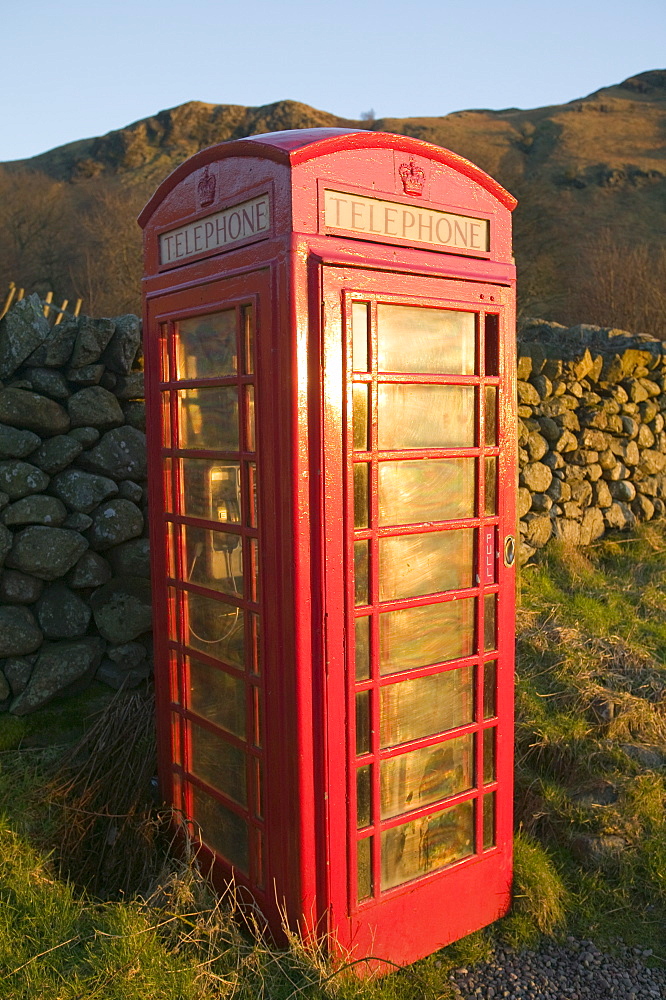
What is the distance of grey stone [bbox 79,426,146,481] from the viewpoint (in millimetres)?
4215

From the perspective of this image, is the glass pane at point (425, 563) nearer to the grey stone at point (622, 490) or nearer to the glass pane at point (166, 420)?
the glass pane at point (166, 420)

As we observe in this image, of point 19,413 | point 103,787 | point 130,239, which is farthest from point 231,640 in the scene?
point 130,239

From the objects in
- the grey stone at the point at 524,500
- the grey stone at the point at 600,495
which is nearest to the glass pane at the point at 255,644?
the grey stone at the point at 524,500

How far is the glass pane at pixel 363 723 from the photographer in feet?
8.76

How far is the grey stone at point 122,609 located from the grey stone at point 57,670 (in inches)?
4.2

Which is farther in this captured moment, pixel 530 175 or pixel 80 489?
pixel 530 175

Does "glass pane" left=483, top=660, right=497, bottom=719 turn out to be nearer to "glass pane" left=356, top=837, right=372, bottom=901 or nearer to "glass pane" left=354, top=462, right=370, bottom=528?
"glass pane" left=356, top=837, right=372, bottom=901

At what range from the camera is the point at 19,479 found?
3.98 m

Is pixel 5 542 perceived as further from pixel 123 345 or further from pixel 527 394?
pixel 527 394

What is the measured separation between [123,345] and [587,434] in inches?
177

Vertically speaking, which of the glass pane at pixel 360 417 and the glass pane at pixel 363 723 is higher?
the glass pane at pixel 360 417

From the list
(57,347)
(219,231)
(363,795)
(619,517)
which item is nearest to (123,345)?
(57,347)

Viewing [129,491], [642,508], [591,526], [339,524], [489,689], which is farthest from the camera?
[642,508]

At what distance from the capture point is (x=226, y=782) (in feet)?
9.75
